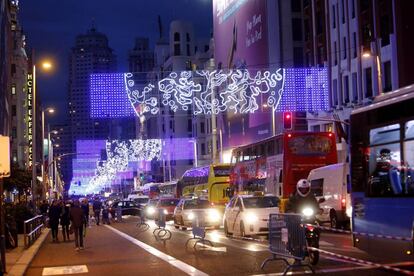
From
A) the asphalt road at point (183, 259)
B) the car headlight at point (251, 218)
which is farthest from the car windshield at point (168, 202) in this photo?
the car headlight at point (251, 218)

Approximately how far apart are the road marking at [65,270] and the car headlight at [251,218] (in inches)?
351

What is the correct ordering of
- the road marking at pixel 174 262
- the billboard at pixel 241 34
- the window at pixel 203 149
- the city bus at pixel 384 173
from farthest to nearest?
the window at pixel 203 149 → the billboard at pixel 241 34 → the road marking at pixel 174 262 → the city bus at pixel 384 173

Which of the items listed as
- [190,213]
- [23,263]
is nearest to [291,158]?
[190,213]

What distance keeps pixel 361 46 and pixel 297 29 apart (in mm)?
21605

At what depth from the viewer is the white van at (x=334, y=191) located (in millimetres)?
29781

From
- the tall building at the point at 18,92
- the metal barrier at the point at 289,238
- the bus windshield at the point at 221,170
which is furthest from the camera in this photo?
the tall building at the point at 18,92

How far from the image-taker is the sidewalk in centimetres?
1667

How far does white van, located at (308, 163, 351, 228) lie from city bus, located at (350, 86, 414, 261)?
15.1 meters

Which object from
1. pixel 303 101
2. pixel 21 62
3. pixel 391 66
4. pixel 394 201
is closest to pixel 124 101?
pixel 303 101

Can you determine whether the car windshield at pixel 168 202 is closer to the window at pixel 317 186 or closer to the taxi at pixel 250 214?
the window at pixel 317 186

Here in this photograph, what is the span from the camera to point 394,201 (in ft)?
40.7

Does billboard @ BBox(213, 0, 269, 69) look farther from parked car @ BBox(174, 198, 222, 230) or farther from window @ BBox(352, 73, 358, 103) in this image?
parked car @ BBox(174, 198, 222, 230)

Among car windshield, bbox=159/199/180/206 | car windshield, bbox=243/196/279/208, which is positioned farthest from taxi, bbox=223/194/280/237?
car windshield, bbox=159/199/180/206

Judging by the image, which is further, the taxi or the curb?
the taxi
